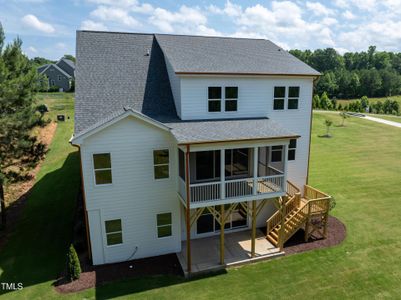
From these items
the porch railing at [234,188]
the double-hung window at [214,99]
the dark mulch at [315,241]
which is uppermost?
the double-hung window at [214,99]

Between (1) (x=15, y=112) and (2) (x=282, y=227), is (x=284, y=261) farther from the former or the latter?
(1) (x=15, y=112)

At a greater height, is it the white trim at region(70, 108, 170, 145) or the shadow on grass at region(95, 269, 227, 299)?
the white trim at region(70, 108, 170, 145)

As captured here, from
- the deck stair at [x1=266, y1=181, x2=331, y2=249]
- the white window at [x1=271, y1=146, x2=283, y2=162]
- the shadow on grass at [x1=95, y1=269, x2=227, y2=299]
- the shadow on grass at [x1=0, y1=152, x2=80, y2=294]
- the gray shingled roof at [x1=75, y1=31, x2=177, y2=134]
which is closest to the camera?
the shadow on grass at [x1=95, y1=269, x2=227, y2=299]

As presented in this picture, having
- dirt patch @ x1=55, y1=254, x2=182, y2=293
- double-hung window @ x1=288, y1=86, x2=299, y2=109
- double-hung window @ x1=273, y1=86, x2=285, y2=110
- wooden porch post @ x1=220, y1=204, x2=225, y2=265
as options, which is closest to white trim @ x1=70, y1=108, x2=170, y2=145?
wooden porch post @ x1=220, y1=204, x2=225, y2=265

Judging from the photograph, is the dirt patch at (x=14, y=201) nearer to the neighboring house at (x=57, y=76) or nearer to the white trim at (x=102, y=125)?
the white trim at (x=102, y=125)

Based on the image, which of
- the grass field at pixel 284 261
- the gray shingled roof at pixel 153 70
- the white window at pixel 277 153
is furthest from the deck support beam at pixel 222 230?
the white window at pixel 277 153

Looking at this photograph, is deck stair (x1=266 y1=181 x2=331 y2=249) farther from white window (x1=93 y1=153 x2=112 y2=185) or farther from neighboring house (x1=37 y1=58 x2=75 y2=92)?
neighboring house (x1=37 y1=58 x2=75 y2=92)

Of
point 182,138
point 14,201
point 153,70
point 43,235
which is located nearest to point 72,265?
point 43,235
